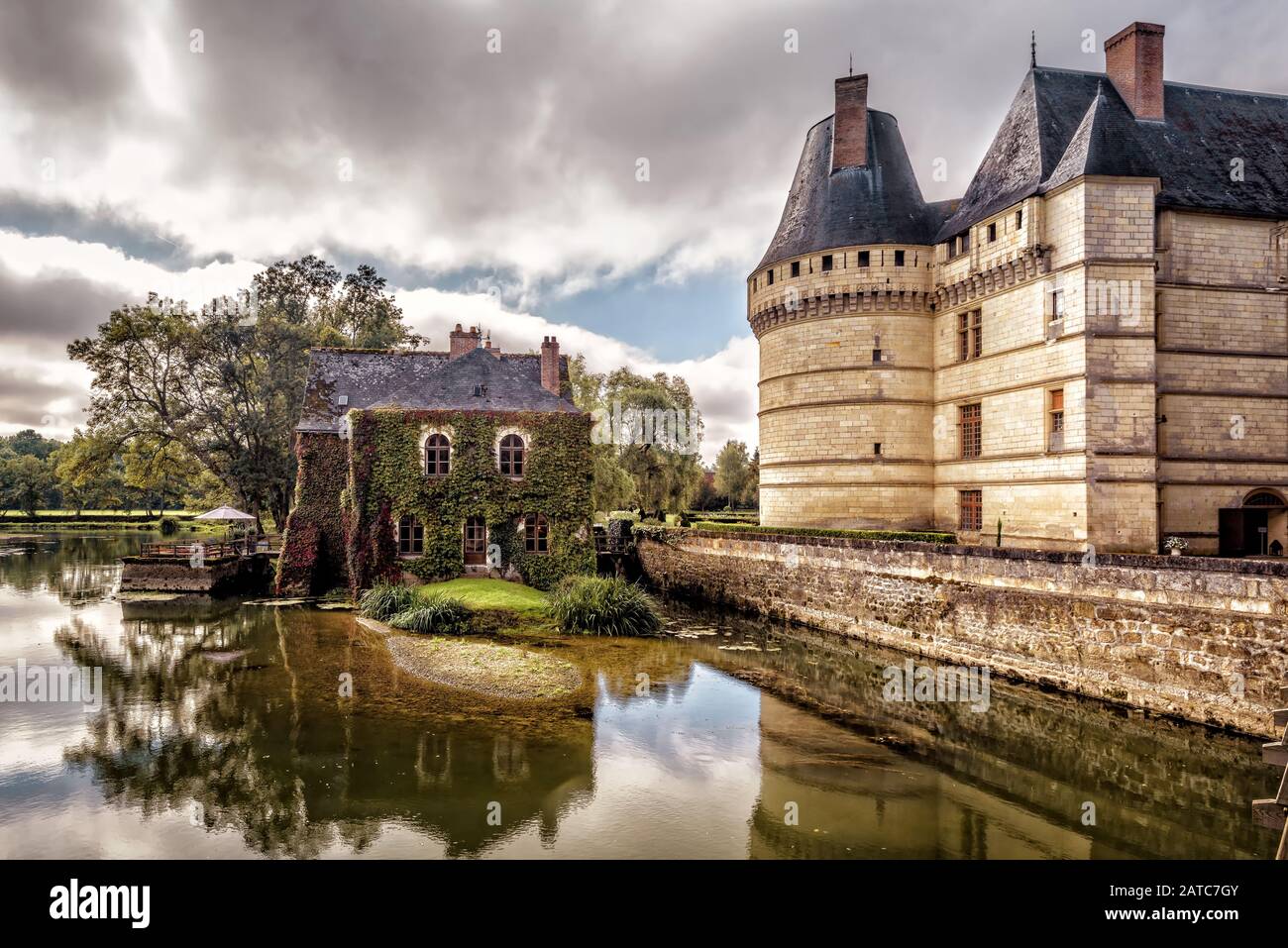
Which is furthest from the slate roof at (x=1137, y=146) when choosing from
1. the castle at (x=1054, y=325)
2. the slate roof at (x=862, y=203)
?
the slate roof at (x=862, y=203)

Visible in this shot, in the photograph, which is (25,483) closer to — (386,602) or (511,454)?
(511,454)

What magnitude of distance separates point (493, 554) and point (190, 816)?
15688 mm

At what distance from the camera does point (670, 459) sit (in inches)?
1570

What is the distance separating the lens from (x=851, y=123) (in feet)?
82.3

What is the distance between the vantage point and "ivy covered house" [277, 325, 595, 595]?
2334 centimetres

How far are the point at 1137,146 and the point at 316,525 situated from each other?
90.6ft

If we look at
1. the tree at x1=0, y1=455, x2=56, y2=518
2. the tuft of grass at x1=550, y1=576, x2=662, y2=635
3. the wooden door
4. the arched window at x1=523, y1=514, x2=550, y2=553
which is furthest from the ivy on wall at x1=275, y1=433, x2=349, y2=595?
the tree at x1=0, y1=455, x2=56, y2=518

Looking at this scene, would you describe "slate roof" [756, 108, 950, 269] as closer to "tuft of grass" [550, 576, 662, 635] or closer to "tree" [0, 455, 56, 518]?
"tuft of grass" [550, 576, 662, 635]

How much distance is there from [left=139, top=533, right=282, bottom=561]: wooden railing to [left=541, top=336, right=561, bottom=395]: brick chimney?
463 inches

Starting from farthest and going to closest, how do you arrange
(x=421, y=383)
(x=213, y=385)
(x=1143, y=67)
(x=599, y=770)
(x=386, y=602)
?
(x=213, y=385) → (x=421, y=383) → (x=1143, y=67) → (x=386, y=602) → (x=599, y=770)

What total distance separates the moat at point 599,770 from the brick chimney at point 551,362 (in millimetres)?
12249

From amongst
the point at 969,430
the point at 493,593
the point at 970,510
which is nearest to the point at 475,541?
the point at 493,593
